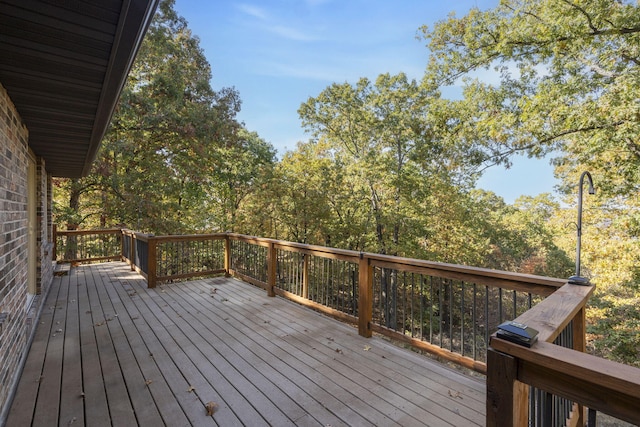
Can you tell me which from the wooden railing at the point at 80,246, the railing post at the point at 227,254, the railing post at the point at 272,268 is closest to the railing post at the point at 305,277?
the railing post at the point at 272,268

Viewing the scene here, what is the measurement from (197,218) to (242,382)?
12.3 meters

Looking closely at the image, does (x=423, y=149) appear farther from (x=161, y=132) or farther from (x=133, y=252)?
(x=133, y=252)

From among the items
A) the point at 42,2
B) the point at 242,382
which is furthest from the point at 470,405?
the point at 42,2

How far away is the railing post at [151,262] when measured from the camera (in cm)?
543

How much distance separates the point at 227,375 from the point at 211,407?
455 mm

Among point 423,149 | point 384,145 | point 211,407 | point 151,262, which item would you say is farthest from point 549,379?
point 384,145

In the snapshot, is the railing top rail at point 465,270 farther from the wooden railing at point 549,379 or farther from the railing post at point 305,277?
the wooden railing at point 549,379

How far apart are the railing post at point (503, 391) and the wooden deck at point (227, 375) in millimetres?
1111

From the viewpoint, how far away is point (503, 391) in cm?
106

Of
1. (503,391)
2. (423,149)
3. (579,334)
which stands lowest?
(579,334)

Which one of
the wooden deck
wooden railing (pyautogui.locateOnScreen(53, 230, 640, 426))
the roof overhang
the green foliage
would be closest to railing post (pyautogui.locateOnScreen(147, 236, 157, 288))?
the wooden deck

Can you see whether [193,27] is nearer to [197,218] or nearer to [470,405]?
[197,218]

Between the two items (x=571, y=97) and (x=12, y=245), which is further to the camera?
(x=571, y=97)

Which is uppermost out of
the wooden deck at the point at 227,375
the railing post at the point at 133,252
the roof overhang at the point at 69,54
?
the roof overhang at the point at 69,54
